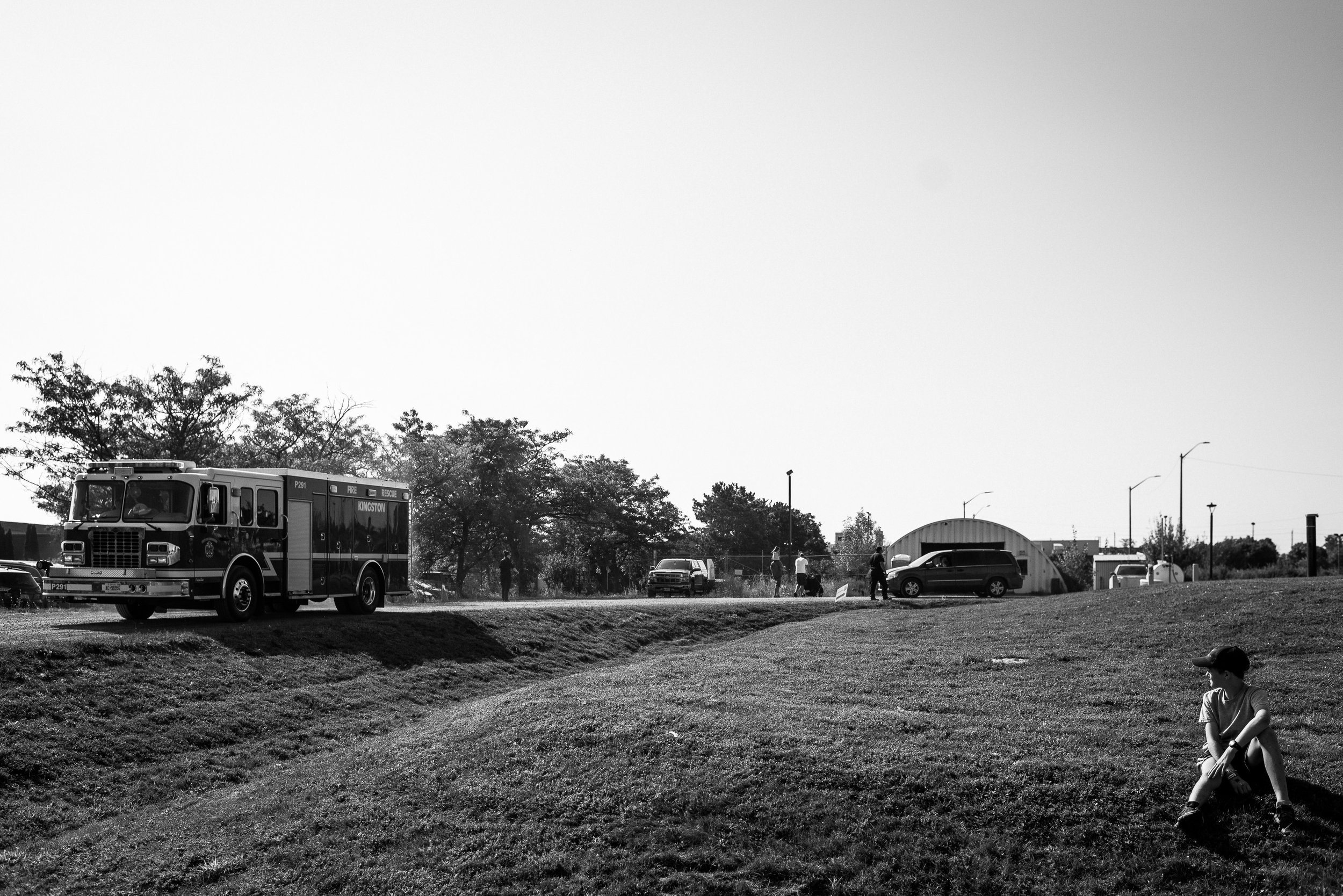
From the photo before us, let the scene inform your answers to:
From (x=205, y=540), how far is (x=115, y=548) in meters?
1.52

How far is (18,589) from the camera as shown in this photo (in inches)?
1147

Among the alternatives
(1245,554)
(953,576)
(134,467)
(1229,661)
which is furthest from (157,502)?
(1245,554)

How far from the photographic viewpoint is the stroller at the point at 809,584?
139 ft

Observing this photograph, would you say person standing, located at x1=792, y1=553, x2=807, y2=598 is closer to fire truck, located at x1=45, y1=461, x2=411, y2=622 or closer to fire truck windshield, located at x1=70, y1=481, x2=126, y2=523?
fire truck, located at x1=45, y1=461, x2=411, y2=622

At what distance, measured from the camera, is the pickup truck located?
45.4 metres

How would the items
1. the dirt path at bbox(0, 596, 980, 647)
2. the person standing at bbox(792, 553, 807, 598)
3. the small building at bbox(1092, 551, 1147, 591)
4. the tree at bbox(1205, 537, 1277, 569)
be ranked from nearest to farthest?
the dirt path at bbox(0, 596, 980, 647) < the person standing at bbox(792, 553, 807, 598) < the small building at bbox(1092, 551, 1147, 591) < the tree at bbox(1205, 537, 1277, 569)

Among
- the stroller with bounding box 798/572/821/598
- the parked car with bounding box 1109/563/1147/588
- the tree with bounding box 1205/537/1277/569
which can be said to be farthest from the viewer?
the tree with bounding box 1205/537/1277/569

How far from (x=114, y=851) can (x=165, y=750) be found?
135 inches

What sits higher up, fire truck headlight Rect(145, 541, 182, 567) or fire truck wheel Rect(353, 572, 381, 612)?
fire truck headlight Rect(145, 541, 182, 567)

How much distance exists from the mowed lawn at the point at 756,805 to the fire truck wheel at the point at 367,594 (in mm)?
10139

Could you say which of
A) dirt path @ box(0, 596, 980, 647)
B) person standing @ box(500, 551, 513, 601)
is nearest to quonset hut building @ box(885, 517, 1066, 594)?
dirt path @ box(0, 596, 980, 647)

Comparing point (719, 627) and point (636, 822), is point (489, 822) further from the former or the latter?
point (719, 627)

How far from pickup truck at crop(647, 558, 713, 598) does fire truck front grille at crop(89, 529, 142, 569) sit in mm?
26411

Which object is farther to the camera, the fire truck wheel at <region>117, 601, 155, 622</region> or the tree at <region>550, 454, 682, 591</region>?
the tree at <region>550, 454, 682, 591</region>
